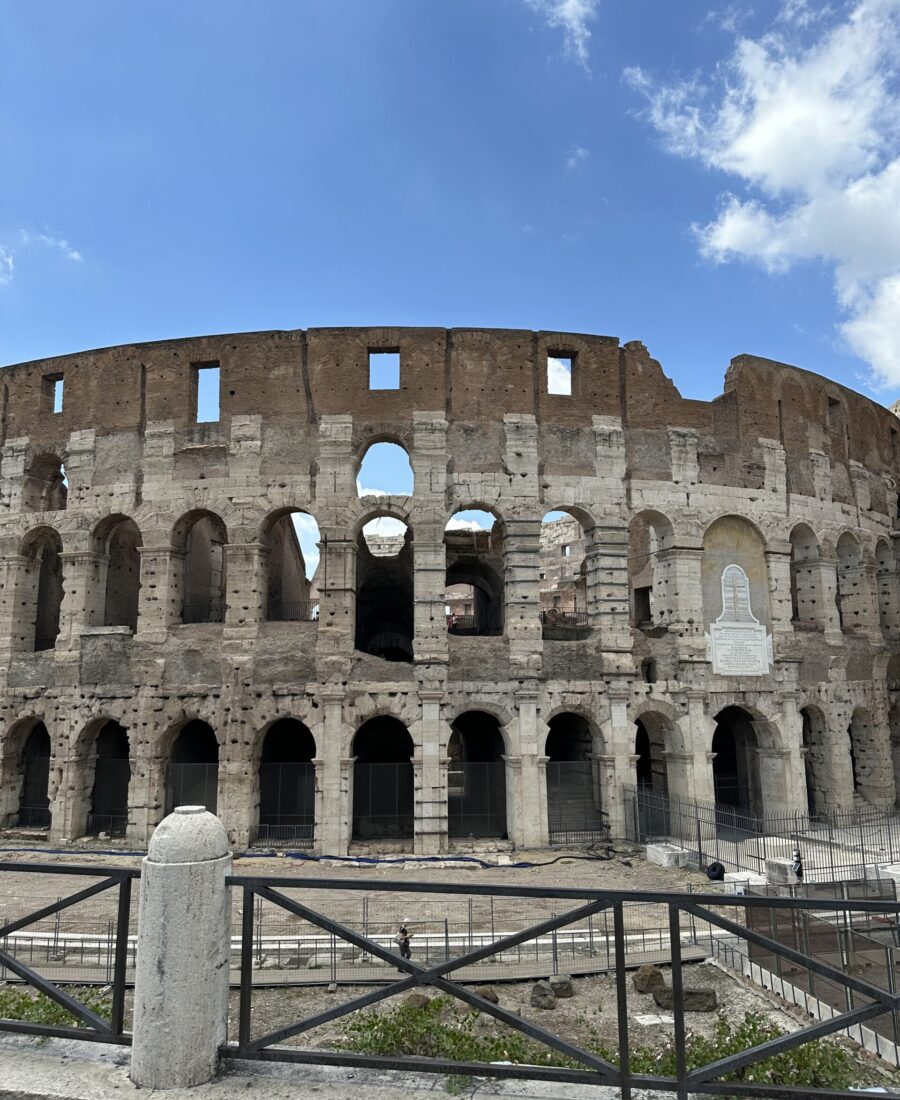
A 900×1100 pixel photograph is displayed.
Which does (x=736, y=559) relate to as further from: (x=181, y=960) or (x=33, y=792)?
(x=33, y=792)

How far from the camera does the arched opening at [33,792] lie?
20.1 m

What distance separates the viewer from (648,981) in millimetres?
9344

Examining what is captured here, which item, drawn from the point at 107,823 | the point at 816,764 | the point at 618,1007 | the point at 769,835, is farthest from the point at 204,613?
the point at 618,1007

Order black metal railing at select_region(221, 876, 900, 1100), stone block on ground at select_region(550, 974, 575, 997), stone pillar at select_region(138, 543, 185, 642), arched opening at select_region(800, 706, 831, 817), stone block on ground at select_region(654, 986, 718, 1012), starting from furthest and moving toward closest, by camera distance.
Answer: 1. arched opening at select_region(800, 706, 831, 817)
2. stone pillar at select_region(138, 543, 185, 642)
3. stone block on ground at select_region(550, 974, 575, 997)
4. stone block on ground at select_region(654, 986, 718, 1012)
5. black metal railing at select_region(221, 876, 900, 1100)

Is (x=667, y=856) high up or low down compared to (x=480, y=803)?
down

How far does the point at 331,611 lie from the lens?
18.3m

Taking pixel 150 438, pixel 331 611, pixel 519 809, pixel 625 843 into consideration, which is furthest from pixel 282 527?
pixel 625 843

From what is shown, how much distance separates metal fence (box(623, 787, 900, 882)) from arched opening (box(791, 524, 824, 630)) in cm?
552

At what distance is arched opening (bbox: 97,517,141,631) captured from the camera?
22656mm

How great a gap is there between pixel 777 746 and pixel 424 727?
9959 millimetres

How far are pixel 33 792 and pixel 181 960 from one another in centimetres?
2064

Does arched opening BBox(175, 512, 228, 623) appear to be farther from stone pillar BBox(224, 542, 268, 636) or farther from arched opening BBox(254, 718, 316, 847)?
arched opening BBox(254, 718, 316, 847)

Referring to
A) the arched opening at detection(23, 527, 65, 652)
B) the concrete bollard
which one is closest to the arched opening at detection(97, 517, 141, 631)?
the arched opening at detection(23, 527, 65, 652)

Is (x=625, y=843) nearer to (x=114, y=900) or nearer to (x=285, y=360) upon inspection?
(x=114, y=900)
